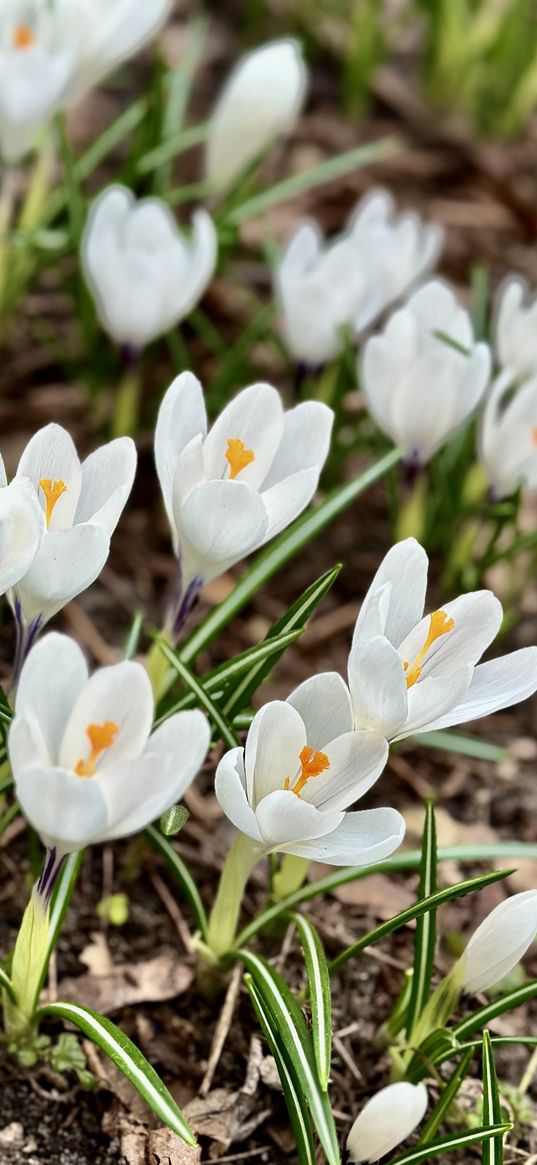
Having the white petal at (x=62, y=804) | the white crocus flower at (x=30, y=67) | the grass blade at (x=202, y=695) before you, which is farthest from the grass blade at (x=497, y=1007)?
the white crocus flower at (x=30, y=67)

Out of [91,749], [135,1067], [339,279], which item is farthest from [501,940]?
[339,279]

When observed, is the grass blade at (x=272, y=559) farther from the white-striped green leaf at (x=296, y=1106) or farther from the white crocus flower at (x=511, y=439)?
the white-striped green leaf at (x=296, y=1106)

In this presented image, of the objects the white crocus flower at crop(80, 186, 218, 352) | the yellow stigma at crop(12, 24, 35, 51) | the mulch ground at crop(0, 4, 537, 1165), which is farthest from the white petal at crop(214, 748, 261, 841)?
the yellow stigma at crop(12, 24, 35, 51)

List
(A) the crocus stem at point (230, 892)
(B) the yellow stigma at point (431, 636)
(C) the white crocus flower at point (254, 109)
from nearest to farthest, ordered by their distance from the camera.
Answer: (B) the yellow stigma at point (431, 636), (A) the crocus stem at point (230, 892), (C) the white crocus flower at point (254, 109)

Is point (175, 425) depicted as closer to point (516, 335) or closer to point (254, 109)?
point (516, 335)

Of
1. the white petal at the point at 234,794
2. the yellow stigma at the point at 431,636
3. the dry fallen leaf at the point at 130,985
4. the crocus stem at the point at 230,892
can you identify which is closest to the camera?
the white petal at the point at 234,794

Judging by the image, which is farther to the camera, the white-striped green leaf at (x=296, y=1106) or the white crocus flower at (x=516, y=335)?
the white crocus flower at (x=516, y=335)
